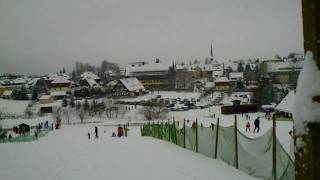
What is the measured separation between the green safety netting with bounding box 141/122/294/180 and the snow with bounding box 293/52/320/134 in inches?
311

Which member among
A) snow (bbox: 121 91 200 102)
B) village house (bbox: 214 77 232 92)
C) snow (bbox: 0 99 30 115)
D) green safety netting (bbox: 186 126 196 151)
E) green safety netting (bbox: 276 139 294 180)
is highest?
village house (bbox: 214 77 232 92)

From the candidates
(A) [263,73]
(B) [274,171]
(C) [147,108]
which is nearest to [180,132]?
(B) [274,171]

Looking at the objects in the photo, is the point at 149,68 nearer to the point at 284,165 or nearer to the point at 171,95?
the point at 171,95

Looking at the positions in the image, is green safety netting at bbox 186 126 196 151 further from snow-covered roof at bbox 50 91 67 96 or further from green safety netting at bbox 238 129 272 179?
Answer: snow-covered roof at bbox 50 91 67 96

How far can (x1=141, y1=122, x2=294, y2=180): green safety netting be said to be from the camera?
35.1 ft

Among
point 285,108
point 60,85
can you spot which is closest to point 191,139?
point 285,108

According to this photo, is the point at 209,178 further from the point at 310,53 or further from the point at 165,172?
the point at 310,53

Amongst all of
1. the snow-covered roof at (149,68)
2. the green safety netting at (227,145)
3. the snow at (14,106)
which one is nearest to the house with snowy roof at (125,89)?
the snow at (14,106)

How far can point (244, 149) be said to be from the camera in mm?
13008

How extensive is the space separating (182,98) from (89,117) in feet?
119

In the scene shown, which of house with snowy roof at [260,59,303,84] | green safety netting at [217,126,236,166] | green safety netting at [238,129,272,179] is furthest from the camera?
house with snowy roof at [260,59,303,84]

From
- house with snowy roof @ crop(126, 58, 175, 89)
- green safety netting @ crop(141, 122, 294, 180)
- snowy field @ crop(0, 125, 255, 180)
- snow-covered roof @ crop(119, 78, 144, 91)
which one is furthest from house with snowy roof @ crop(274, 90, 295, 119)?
house with snowy roof @ crop(126, 58, 175, 89)

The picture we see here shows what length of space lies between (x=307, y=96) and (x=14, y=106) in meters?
110

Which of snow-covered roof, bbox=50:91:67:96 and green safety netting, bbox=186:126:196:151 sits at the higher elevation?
snow-covered roof, bbox=50:91:67:96
